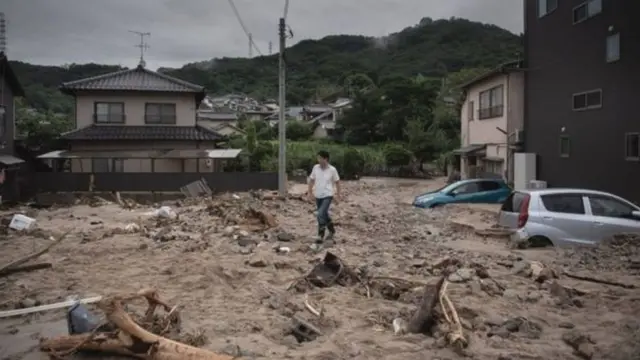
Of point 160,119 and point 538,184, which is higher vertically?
point 160,119

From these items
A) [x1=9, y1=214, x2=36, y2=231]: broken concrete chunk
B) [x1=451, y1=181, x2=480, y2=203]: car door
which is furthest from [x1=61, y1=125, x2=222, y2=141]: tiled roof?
[x1=9, y1=214, x2=36, y2=231]: broken concrete chunk

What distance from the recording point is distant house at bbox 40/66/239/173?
2947cm

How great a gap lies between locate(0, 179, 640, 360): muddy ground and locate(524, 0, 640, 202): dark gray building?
7378 millimetres

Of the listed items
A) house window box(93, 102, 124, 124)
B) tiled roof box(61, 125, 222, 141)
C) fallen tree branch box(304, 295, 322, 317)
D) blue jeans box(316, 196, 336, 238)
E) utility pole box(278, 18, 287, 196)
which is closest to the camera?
fallen tree branch box(304, 295, 322, 317)

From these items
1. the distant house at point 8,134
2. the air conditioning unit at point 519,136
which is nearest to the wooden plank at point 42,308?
the distant house at point 8,134

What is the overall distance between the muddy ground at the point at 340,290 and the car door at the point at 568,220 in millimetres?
545

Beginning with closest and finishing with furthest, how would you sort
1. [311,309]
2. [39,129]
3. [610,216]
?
[311,309], [610,216], [39,129]

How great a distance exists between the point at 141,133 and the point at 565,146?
21612 millimetres

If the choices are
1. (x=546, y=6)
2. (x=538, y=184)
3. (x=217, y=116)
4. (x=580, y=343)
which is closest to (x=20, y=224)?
(x=580, y=343)

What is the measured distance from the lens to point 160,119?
31078 mm

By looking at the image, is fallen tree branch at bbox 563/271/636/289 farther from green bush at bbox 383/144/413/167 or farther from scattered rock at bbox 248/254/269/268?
green bush at bbox 383/144/413/167

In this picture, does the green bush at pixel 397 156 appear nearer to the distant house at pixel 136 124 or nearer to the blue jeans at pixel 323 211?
the distant house at pixel 136 124

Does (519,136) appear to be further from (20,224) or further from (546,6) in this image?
(20,224)

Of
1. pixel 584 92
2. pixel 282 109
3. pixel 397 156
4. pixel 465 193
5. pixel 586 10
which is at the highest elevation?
pixel 586 10
